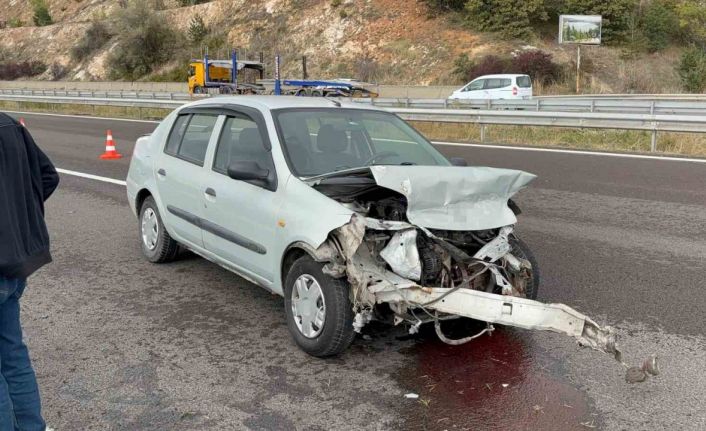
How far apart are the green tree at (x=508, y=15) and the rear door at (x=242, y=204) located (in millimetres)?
41260

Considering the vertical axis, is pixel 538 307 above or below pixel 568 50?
below

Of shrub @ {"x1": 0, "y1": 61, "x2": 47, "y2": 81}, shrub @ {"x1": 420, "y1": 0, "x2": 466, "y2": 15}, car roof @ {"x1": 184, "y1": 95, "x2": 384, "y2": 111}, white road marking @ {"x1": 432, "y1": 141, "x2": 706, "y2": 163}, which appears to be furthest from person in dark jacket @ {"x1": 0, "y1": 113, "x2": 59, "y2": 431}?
shrub @ {"x1": 0, "y1": 61, "x2": 47, "y2": 81}

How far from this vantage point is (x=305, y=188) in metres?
4.26

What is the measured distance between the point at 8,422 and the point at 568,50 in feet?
145

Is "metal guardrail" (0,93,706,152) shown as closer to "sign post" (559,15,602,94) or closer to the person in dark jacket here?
the person in dark jacket

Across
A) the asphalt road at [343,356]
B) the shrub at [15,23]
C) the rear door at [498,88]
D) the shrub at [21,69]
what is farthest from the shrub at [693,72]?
the shrub at [15,23]

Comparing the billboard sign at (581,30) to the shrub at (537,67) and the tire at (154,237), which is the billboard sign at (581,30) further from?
the tire at (154,237)

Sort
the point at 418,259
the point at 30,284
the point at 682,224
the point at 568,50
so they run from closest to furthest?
the point at 418,259
the point at 30,284
the point at 682,224
the point at 568,50

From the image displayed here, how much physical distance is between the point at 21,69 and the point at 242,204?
73.2 metres

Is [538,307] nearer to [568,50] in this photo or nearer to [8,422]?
[8,422]

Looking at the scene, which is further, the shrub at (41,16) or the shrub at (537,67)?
the shrub at (41,16)

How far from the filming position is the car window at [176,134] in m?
5.84

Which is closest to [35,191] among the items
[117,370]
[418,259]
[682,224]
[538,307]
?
[117,370]

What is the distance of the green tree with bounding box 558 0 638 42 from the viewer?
43375 mm
